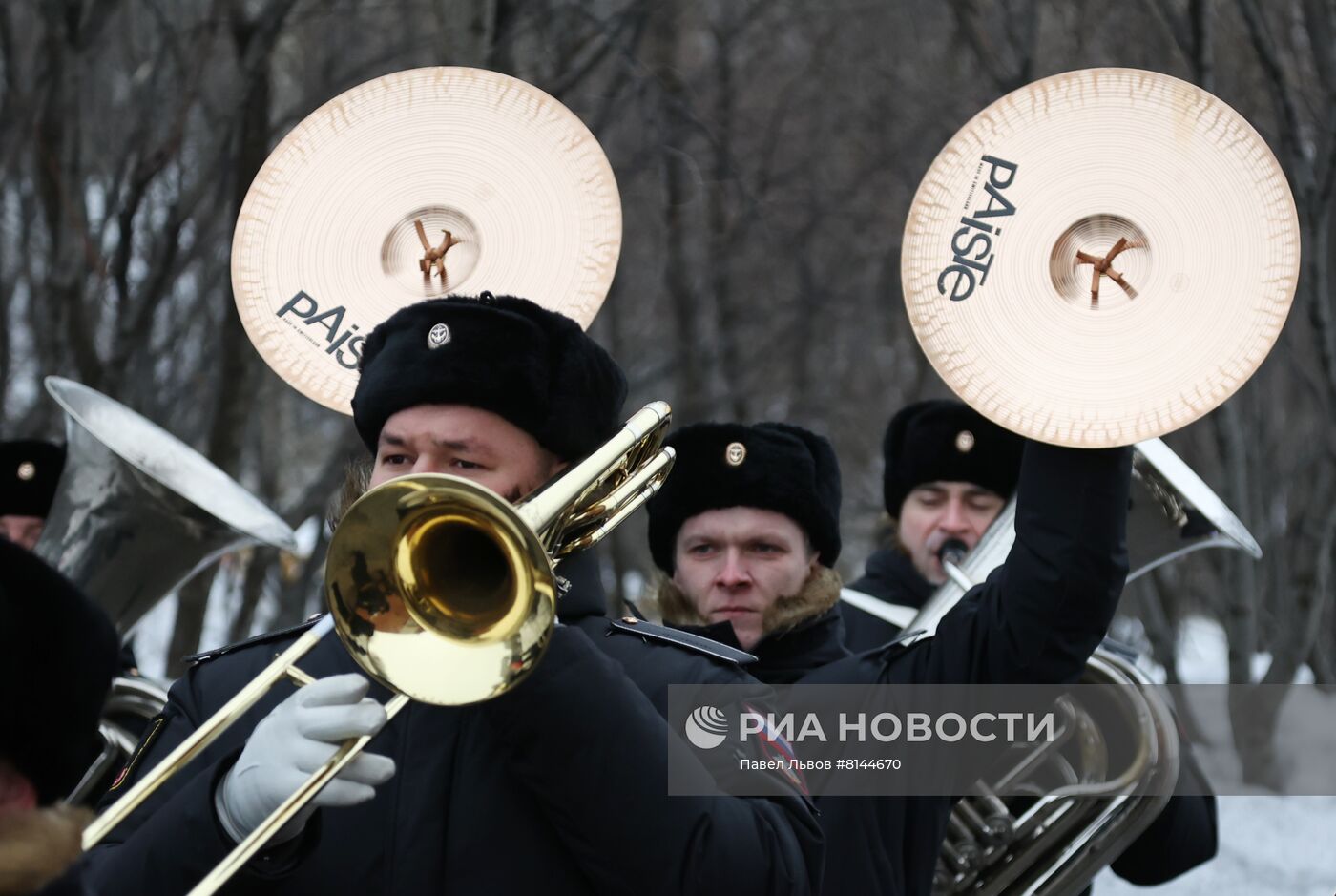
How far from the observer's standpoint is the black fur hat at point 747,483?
3.79 meters

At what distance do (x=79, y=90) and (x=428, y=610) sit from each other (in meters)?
4.69

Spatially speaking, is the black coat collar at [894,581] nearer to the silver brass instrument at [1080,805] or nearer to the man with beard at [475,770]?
the silver brass instrument at [1080,805]

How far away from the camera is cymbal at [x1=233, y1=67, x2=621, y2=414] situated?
3.05 m

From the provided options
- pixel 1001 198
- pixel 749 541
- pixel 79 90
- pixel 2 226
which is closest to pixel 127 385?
pixel 79 90

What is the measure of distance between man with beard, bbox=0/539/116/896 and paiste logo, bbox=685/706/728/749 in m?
1.03

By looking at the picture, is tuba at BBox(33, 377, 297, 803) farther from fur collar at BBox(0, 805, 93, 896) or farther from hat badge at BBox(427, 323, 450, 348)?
fur collar at BBox(0, 805, 93, 896)

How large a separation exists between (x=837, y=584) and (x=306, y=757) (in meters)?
1.72

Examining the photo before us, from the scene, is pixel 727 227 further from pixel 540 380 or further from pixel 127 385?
pixel 540 380

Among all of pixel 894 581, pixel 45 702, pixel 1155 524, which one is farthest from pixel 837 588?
pixel 45 702

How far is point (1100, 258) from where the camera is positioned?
292cm

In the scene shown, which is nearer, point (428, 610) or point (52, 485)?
point (428, 610)

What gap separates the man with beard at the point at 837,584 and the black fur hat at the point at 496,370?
654 millimetres

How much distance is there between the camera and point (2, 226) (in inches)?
364

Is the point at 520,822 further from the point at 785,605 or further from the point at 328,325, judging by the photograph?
the point at 785,605
